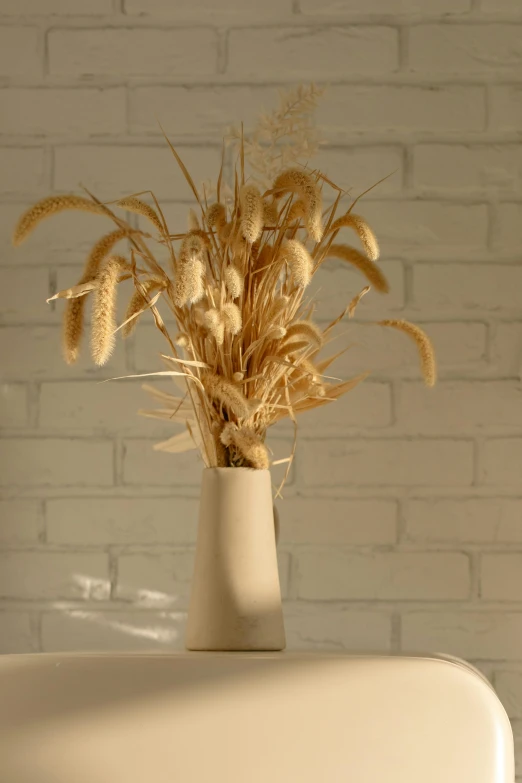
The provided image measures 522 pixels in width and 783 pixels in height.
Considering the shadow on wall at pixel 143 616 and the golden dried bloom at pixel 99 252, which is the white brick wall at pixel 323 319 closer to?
the shadow on wall at pixel 143 616

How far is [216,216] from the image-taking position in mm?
1040

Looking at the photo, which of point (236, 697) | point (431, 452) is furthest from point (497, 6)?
point (236, 697)

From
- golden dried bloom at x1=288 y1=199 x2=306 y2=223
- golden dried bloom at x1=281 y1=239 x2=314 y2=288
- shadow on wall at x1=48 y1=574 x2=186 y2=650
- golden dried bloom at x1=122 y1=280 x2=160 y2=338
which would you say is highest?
golden dried bloom at x1=288 y1=199 x2=306 y2=223

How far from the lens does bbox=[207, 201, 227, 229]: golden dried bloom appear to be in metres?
1.04

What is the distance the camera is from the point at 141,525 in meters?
1.42

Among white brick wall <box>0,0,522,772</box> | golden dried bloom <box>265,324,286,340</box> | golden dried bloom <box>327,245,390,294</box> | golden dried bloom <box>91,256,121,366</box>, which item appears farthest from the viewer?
white brick wall <box>0,0,522,772</box>

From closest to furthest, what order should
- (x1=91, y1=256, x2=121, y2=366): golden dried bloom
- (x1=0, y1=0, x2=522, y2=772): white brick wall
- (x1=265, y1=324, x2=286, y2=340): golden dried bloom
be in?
1. (x1=91, y1=256, x2=121, y2=366): golden dried bloom
2. (x1=265, y1=324, x2=286, y2=340): golden dried bloom
3. (x1=0, y1=0, x2=522, y2=772): white brick wall

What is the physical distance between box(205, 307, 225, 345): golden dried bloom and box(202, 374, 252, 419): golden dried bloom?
0.06 meters

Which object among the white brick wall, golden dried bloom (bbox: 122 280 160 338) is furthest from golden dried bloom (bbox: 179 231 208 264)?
the white brick wall

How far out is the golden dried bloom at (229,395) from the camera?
991 mm

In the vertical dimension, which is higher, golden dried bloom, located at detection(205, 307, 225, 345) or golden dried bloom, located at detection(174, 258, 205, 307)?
golden dried bloom, located at detection(174, 258, 205, 307)

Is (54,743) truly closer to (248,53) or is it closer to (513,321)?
(513,321)

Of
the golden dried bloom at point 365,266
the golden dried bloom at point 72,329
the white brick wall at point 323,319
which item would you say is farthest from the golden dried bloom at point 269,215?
the white brick wall at point 323,319

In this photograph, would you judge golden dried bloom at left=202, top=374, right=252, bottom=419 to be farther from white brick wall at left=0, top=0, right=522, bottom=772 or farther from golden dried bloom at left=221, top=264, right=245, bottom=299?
white brick wall at left=0, top=0, right=522, bottom=772
